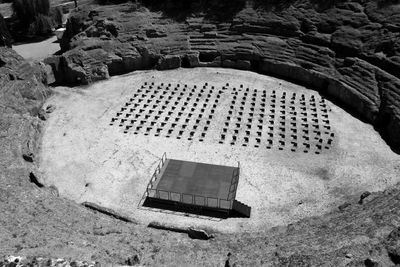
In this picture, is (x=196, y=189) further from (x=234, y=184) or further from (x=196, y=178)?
(x=234, y=184)

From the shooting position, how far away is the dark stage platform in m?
20.3

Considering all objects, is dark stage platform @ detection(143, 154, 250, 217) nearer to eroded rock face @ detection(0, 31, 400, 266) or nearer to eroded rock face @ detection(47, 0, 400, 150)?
eroded rock face @ detection(0, 31, 400, 266)

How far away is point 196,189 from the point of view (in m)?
21.2

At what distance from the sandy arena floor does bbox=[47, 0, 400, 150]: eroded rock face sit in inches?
57.4

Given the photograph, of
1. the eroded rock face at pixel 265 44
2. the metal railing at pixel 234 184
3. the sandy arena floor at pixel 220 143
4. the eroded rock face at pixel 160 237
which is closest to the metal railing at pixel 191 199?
the metal railing at pixel 234 184

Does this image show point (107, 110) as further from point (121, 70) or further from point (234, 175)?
point (234, 175)

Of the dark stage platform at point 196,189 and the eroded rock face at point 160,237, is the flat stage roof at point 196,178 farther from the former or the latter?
the eroded rock face at point 160,237

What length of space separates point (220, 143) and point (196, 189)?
5036 mm

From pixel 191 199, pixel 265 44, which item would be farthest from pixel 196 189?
pixel 265 44

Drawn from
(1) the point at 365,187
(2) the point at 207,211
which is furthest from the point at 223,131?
(1) the point at 365,187

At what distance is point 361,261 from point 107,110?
820 inches

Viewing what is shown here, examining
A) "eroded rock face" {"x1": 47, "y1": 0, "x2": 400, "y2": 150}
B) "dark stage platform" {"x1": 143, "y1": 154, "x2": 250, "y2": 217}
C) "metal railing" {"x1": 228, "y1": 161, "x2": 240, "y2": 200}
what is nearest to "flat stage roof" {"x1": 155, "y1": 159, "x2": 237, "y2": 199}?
"dark stage platform" {"x1": 143, "y1": 154, "x2": 250, "y2": 217}

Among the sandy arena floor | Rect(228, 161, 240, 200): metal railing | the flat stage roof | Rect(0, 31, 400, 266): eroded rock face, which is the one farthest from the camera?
the sandy arena floor

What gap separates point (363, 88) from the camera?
94.2 ft
